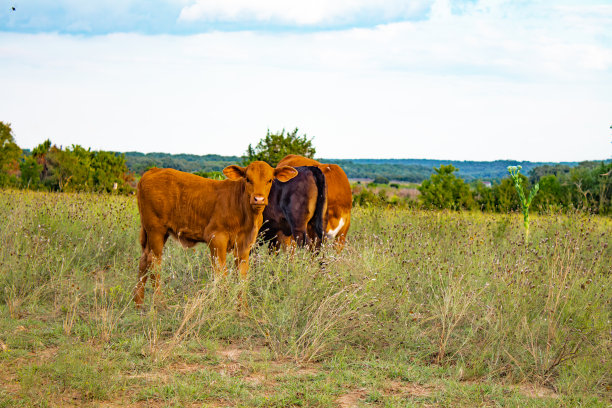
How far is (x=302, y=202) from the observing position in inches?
349

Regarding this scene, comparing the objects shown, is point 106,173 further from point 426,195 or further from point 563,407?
point 563,407

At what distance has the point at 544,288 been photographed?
23.7 feet

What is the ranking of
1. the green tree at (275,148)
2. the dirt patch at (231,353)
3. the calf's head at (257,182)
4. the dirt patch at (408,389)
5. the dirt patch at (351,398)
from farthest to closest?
the green tree at (275,148) → the calf's head at (257,182) → the dirt patch at (231,353) → the dirt patch at (408,389) → the dirt patch at (351,398)

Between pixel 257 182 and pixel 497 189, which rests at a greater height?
pixel 257 182

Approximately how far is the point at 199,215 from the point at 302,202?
195 centimetres

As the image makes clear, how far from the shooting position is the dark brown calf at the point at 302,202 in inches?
349

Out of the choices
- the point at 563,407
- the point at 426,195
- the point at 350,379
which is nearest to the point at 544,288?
the point at 563,407

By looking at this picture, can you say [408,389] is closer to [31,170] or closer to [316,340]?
[316,340]

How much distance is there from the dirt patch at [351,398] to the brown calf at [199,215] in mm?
2575

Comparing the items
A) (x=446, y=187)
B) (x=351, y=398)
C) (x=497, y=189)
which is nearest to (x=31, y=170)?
(x=446, y=187)

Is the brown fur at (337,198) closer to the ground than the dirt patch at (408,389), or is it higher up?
higher up

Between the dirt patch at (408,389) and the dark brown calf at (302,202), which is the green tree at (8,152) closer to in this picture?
the dark brown calf at (302,202)

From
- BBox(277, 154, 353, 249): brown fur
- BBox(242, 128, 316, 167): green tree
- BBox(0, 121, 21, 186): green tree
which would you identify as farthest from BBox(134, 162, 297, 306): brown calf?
BBox(0, 121, 21, 186): green tree

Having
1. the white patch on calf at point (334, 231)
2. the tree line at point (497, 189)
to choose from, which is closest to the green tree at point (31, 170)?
the tree line at point (497, 189)
